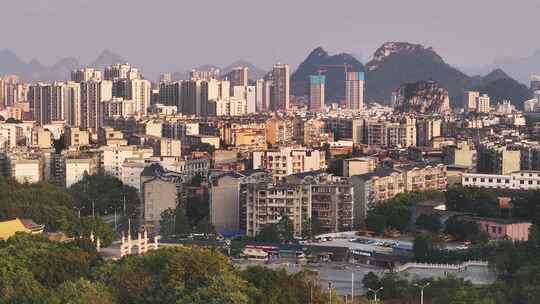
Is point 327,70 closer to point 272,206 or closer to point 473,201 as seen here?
point 473,201

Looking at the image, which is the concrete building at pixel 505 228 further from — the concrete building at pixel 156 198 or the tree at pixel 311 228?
the concrete building at pixel 156 198

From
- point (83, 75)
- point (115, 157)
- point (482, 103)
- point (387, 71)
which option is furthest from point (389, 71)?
point (115, 157)

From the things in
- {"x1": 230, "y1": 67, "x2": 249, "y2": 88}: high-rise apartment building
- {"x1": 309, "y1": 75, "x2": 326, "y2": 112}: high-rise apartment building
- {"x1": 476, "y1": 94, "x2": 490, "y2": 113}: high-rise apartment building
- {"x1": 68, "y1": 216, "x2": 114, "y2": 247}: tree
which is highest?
{"x1": 230, "y1": 67, "x2": 249, "y2": 88}: high-rise apartment building

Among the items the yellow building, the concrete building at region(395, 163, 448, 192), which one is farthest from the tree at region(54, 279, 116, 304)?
the concrete building at region(395, 163, 448, 192)

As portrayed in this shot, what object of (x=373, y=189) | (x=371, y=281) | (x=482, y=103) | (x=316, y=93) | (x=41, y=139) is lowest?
(x=371, y=281)

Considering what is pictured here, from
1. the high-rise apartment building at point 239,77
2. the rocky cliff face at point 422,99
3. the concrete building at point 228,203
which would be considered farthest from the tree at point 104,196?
the high-rise apartment building at point 239,77

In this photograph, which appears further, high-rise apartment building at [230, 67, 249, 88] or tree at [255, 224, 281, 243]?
high-rise apartment building at [230, 67, 249, 88]

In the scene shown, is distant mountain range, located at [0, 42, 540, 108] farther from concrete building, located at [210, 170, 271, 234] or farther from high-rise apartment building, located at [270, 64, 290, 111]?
concrete building, located at [210, 170, 271, 234]
